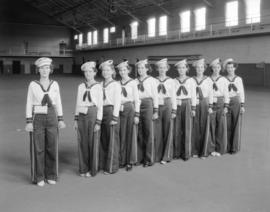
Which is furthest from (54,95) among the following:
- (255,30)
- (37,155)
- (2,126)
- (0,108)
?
(255,30)

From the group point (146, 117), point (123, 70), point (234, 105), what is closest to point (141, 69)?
point (123, 70)

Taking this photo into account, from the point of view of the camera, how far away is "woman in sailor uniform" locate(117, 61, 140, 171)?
5.81m

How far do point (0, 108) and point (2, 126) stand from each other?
444 cm

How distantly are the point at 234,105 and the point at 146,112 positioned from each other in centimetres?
214

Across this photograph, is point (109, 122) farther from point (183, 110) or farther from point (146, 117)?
point (183, 110)

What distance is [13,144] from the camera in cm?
808

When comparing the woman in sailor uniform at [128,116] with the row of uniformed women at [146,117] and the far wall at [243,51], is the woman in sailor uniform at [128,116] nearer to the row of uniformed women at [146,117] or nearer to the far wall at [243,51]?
the row of uniformed women at [146,117]

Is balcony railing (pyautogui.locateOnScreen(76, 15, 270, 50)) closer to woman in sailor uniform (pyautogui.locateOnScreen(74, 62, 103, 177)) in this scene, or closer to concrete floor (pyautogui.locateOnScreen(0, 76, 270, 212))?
concrete floor (pyautogui.locateOnScreen(0, 76, 270, 212))

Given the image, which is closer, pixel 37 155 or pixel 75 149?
pixel 37 155

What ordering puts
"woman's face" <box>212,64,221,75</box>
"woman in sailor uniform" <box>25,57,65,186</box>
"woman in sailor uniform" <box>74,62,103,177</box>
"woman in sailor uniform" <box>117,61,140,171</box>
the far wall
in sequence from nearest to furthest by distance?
"woman in sailor uniform" <box>25,57,65,186</box> < "woman in sailor uniform" <box>74,62,103,177</box> < "woman in sailor uniform" <box>117,61,140,171</box> < "woman's face" <box>212,64,221,75</box> < the far wall

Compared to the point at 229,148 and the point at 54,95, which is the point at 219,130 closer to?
the point at 229,148

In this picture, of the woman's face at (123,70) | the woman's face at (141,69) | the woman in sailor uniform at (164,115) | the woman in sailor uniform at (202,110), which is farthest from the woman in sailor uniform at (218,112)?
the woman's face at (123,70)

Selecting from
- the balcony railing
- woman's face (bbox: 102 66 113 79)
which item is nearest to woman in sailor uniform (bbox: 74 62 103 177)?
woman's face (bbox: 102 66 113 79)

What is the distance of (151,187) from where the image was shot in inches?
204
